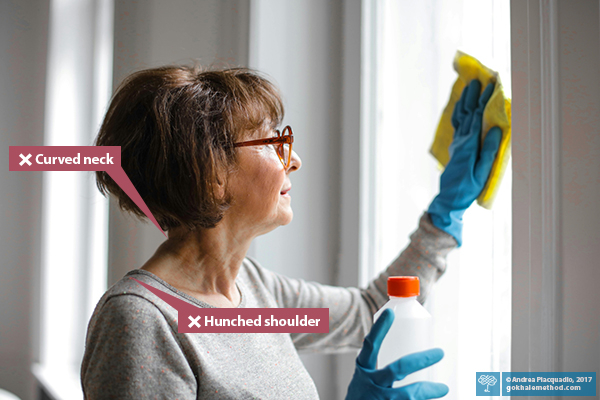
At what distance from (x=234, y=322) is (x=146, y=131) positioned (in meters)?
0.33

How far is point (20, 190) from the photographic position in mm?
1422

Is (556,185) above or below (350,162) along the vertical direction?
below

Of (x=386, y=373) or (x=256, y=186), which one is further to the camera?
(x=256, y=186)

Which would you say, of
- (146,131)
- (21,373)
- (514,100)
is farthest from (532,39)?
(21,373)

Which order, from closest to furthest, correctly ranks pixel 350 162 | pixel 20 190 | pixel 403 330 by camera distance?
pixel 403 330, pixel 350 162, pixel 20 190

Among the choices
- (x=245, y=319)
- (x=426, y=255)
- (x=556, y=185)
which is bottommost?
(x=245, y=319)

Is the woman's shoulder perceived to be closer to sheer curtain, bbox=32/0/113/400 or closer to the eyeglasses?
the eyeglasses

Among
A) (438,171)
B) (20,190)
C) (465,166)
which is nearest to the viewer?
(465,166)

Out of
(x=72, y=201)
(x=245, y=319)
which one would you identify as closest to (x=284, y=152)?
(x=245, y=319)

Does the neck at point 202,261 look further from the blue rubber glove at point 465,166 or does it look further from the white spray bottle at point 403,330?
the blue rubber glove at point 465,166

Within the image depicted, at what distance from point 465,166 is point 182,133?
0.49 meters

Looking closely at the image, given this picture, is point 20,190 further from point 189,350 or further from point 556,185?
point 556,185

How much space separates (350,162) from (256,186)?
0.51 m

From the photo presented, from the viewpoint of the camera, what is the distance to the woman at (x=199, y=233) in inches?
21.6
